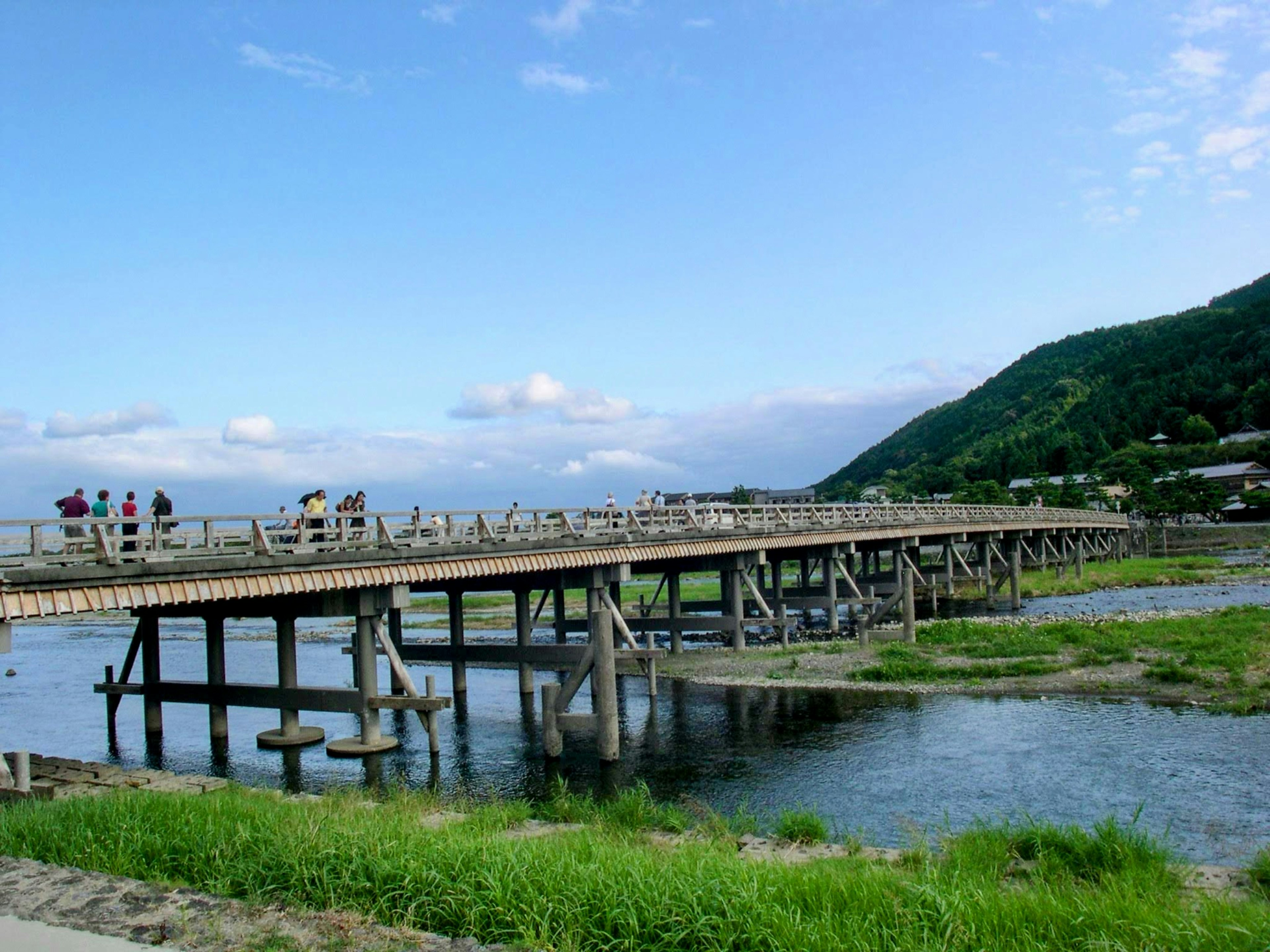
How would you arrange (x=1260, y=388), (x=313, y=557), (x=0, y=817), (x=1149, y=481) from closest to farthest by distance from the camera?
(x=0, y=817) < (x=313, y=557) < (x=1149, y=481) < (x=1260, y=388)

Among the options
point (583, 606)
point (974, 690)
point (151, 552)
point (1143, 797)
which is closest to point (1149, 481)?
point (583, 606)

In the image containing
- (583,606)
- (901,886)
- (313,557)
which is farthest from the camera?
(583,606)

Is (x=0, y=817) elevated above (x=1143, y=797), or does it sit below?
above

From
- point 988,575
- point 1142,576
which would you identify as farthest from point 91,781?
point 1142,576

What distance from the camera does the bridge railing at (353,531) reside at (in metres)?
15.2

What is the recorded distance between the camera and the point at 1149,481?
10369 cm

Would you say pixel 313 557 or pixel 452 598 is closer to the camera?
pixel 313 557

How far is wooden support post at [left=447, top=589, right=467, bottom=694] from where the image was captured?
29156mm

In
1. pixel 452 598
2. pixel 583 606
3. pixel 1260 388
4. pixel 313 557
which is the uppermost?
pixel 1260 388

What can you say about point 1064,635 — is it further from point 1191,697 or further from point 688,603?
point 688,603

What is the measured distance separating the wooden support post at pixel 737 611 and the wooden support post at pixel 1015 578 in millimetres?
20702

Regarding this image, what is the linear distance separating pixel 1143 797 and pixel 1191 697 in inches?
349

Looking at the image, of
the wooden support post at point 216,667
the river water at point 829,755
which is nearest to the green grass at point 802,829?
the river water at point 829,755

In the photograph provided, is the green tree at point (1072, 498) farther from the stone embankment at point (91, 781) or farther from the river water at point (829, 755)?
the stone embankment at point (91, 781)
